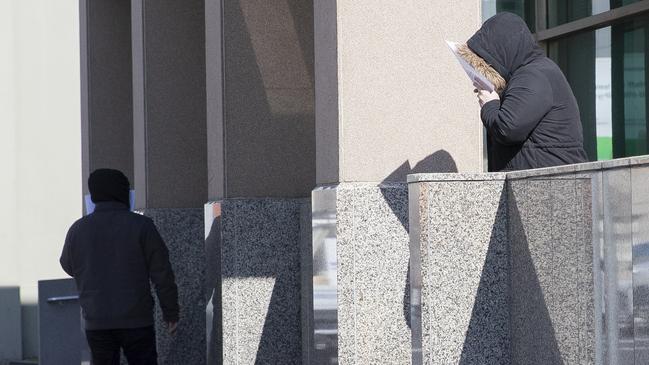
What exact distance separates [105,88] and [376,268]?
6.83 m

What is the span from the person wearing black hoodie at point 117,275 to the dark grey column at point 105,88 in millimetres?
4552

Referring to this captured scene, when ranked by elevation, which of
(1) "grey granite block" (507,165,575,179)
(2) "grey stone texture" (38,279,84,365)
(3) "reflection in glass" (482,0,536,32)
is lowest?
(2) "grey stone texture" (38,279,84,365)

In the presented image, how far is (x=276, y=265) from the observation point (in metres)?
8.26

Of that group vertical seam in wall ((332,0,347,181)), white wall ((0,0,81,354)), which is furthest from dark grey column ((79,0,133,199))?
vertical seam in wall ((332,0,347,181))

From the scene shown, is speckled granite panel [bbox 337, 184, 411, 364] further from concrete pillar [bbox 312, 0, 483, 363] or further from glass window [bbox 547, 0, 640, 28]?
glass window [bbox 547, 0, 640, 28]

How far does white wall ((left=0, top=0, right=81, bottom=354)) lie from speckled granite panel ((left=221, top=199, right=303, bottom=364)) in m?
6.20

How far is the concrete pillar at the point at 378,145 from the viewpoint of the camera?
20.5 ft

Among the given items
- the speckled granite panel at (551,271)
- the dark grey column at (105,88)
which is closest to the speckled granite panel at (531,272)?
the speckled granite panel at (551,271)

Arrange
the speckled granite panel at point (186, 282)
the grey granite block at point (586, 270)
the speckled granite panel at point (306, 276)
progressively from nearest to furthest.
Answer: the grey granite block at point (586, 270)
the speckled granite panel at point (306, 276)
the speckled granite panel at point (186, 282)

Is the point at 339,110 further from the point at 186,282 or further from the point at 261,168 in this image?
the point at 186,282

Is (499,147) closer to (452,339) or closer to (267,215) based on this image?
(452,339)

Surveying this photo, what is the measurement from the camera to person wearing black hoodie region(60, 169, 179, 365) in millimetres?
7777

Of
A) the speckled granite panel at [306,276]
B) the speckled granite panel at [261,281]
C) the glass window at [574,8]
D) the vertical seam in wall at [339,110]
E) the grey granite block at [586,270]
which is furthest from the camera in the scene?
the glass window at [574,8]

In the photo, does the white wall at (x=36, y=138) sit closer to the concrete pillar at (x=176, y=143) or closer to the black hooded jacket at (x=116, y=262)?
the concrete pillar at (x=176, y=143)
